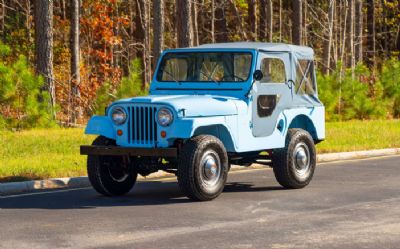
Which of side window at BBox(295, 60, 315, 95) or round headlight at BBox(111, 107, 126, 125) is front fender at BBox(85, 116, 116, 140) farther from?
side window at BBox(295, 60, 315, 95)

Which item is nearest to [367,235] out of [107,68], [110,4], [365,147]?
[365,147]

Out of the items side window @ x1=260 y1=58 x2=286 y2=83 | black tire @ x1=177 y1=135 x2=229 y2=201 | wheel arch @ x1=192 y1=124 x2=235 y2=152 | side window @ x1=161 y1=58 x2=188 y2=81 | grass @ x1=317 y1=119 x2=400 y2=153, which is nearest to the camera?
black tire @ x1=177 y1=135 x2=229 y2=201

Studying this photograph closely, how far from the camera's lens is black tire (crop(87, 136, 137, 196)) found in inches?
535

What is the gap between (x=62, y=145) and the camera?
20.1 metres

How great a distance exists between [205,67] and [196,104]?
1.74 metres

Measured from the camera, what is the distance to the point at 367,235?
10289mm

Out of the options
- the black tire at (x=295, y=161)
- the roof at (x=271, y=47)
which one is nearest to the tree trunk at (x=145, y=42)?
the roof at (x=271, y=47)

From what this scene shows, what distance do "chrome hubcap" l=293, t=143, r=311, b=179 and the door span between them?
555 mm

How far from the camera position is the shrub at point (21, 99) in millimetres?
24859

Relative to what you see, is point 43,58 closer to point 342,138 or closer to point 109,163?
point 342,138

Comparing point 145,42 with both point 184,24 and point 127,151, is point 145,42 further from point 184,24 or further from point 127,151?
point 127,151

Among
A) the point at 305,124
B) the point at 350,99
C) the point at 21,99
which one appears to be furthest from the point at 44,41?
the point at 305,124

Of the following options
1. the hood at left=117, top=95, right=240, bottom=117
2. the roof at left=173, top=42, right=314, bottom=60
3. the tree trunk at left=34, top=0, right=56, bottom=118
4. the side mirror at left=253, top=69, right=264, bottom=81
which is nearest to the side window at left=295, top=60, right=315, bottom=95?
the roof at left=173, top=42, right=314, bottom=60

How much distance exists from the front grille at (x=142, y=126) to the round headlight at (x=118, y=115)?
3.4 inches
